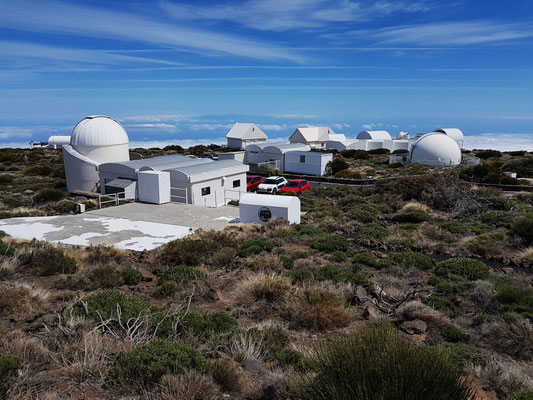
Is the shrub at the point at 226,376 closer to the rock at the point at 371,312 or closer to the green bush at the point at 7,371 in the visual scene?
the green bush at the point at 7,371

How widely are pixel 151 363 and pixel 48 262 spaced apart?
6.10m

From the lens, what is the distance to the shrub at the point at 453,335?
19.1 ft

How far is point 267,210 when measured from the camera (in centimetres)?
1484

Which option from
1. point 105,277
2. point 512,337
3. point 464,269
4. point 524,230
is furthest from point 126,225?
point 524,230

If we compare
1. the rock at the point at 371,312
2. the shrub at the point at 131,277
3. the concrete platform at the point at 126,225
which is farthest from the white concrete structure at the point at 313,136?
the rock at the point at 371,312

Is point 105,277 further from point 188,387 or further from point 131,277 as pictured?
point 188,387

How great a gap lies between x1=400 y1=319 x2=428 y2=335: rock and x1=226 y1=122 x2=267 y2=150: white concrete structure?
45512 millimetres

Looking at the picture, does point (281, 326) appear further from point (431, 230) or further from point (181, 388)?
point (431, 230)

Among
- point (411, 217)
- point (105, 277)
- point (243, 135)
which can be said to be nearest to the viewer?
point (105, 277)

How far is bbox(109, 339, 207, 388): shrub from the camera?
12.7 feet

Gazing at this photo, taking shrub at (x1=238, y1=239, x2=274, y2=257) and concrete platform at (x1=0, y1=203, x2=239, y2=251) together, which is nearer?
shrub at (x1=238, y1=239, x2=274, y2=257)

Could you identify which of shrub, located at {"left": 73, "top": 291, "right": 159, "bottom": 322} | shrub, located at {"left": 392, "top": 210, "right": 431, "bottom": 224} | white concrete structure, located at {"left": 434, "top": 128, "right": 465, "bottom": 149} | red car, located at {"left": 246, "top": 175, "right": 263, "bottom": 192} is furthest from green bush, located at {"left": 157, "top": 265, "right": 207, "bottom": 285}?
white concrete structure, located at {"left": 434, "top": 128, "right": 465, "bottom": 149}

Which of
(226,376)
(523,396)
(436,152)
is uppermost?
(436,152)

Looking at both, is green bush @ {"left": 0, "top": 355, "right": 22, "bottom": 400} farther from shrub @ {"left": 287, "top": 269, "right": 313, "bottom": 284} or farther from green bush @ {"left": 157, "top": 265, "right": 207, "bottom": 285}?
shrub @ {"left": 287, "top": 269, "right": 313, "bottom": 284}
